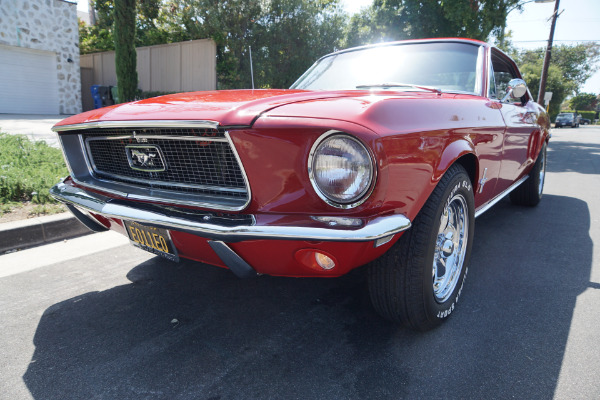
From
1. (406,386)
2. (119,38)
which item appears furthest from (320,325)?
(119,38)

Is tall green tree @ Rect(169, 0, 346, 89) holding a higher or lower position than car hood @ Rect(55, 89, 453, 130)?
higher

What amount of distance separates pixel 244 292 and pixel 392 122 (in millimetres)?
1424

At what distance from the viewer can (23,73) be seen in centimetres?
1398

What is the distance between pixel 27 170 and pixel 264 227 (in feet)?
13.0

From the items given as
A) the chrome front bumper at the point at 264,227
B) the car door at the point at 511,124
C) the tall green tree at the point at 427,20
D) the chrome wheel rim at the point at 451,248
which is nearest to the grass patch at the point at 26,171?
the chrome front bumper at the point at 264,227

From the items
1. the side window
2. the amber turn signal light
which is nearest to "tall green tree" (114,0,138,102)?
the side window

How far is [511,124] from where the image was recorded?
3.01 metres

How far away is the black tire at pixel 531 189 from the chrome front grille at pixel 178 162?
3.83 m

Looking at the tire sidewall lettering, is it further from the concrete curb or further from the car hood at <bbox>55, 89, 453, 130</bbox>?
the concrete curb

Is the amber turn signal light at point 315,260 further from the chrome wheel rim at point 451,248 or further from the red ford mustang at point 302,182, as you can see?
the chrome wheel rim at point 451,248

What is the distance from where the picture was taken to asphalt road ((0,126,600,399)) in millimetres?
1679

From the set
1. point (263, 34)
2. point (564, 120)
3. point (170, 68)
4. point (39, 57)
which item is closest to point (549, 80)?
point (564, 120)

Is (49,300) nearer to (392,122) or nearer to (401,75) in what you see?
(392,122)

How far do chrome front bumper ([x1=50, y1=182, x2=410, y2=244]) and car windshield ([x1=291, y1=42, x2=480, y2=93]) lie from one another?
1.34 meters
